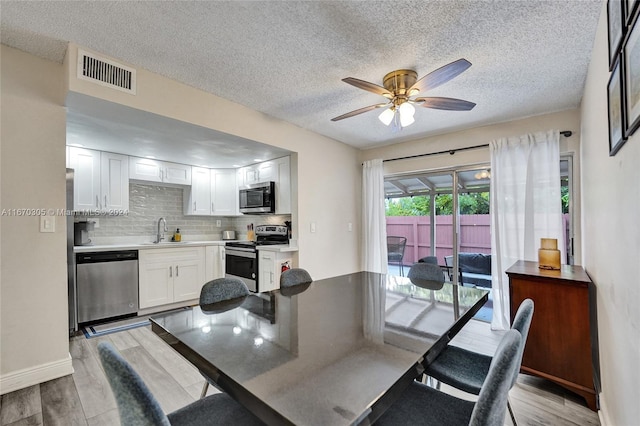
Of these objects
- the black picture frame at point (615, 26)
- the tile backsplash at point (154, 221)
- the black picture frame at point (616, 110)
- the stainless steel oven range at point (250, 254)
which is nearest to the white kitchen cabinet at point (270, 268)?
the stainless steel oven range at point (250, 254)

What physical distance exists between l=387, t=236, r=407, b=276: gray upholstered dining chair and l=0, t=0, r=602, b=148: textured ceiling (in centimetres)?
226

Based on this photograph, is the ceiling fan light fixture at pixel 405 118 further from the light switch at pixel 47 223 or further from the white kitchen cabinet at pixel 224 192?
the white kitchen cabinet at pixel 224 192

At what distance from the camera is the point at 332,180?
13.5ft

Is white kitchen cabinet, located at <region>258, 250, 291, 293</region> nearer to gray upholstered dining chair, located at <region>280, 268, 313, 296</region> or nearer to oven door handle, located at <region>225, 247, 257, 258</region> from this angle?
oven door handle, located at <region>225, 247, 257, 258</region>

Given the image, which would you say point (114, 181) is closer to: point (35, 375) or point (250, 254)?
point (250, 254)

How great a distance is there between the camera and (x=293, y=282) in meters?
2.09

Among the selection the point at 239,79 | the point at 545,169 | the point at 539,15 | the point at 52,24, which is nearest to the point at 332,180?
the point at 239,79

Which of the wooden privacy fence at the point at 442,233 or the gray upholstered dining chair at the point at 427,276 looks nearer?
the gray upholstered dining chair at the point at 427,276

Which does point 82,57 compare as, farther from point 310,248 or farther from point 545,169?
Answer: point 545,169

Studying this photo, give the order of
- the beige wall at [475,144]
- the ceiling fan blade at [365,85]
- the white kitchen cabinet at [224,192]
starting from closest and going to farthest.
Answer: the ceiling fan blade at [365,85] → the beige wall at [475,144] → the white kitchen cabinet at [224,192]

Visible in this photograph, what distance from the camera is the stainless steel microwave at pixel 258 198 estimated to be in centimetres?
391

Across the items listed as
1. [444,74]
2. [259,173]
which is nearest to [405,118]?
[444,74]

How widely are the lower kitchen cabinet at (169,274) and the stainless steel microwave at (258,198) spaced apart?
0.92m

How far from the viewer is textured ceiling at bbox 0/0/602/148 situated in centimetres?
161
